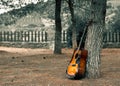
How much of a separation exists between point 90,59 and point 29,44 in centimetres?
1884

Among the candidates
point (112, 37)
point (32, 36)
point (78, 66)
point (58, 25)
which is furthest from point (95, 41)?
point (32, 36)

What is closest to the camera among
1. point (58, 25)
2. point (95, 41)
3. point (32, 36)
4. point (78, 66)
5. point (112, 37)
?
point (78, 66)

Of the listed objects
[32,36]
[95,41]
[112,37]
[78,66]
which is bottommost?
[32,36]

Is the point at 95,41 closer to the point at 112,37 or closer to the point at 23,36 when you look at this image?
the point at 112,37

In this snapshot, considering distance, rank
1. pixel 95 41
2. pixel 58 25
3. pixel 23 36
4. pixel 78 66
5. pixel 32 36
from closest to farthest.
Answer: pixel 78 66 → pixel 95 41 → pixel 58 25 → pixel 32 36 → pixel 23 36

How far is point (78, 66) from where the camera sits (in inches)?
404

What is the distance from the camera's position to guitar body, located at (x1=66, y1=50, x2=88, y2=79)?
1025cm

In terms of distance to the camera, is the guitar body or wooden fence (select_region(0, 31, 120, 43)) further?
wooden fence (select_region(0, 31, 120, 43))

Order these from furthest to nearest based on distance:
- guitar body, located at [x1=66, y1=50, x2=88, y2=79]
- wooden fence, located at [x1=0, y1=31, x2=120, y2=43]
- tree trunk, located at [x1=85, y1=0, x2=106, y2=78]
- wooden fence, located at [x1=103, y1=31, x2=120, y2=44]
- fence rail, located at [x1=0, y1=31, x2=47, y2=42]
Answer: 1. fence rail, located at [x1=0, y1=31, x2=47, y2=42]
2. wooden fence, located at [x1=0, y1=31, x2=120, y2=43]
3. wooden fence, located at [x1=103, y1=31, x2=120, y2=44]
4. tree trunk, located at [x1=85, y1=0, x2=106, y2=78]
5. guitar body, located at [x1=66, y1=50, x2=88, y2=79]

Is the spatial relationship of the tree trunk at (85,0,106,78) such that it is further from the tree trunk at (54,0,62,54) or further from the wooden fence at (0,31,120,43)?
the wooden fence at (0,31,120,43)

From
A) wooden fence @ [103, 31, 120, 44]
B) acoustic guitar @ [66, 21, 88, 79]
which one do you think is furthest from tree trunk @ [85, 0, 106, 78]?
wooden fence @ [103, 31, 120, 44]

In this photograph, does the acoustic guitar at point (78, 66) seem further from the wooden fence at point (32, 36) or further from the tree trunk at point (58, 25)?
the wooden fence at point (32, 36)

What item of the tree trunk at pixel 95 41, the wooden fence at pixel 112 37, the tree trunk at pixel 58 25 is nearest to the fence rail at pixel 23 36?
the wooden fence at pixel 112 37

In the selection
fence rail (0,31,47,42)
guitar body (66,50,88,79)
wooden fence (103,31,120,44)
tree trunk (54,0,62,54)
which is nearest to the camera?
guitar body (66,50,88,79)
